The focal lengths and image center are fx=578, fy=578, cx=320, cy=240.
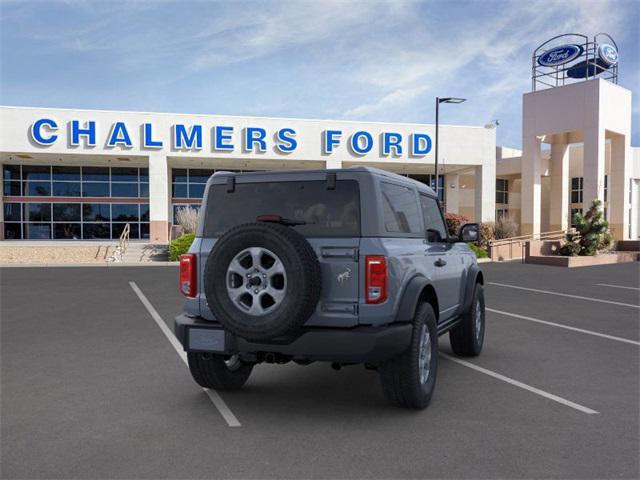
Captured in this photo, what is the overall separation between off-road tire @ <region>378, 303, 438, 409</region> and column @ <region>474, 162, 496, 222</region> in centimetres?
3174

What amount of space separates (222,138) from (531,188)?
18.1 metres

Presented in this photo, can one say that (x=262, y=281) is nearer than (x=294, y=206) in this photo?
Yes

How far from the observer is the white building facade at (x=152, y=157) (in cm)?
3027

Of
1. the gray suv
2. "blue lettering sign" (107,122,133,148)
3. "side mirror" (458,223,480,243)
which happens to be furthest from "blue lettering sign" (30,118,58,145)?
"side mirror" (458,223,480,243)

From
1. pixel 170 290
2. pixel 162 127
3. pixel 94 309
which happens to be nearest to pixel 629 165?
pixel 162 127

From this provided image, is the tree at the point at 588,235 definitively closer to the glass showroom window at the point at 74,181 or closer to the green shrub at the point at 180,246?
the green shrub at the point at 180,246

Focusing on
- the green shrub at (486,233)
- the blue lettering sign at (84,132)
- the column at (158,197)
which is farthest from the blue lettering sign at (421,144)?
the blue lettering sign at (84,132)

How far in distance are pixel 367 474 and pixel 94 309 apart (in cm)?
863

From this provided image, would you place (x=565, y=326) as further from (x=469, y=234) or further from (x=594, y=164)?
(x=594, y=164)

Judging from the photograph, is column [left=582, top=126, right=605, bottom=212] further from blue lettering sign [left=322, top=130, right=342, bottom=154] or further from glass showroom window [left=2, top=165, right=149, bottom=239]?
glass showroom window [left=2, top=165, right=149, bottom=239]

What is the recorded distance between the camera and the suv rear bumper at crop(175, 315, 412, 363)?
14.3 ft

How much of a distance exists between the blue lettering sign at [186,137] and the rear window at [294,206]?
27.1 m

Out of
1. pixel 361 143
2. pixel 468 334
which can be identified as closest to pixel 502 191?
pixel 361 143

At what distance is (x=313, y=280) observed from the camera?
14.3 ft
